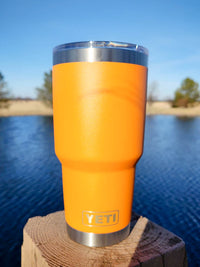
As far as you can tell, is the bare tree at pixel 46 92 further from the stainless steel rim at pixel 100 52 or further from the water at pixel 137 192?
the stainless steel rim at pixel 100 52

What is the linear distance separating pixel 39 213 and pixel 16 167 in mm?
4326

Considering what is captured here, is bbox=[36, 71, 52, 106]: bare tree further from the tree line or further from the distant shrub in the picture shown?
the distant shrub

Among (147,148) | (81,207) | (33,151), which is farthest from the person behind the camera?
(147,148)

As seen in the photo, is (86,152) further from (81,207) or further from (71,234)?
(71,234)

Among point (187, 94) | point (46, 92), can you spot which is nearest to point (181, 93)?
point (187, 94)

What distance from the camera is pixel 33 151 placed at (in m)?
13.1

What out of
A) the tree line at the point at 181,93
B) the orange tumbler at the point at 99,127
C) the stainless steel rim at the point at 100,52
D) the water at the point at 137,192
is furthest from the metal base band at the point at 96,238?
the tree line at the point at 181,93

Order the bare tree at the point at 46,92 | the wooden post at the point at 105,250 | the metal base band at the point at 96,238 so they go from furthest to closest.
A: the bare tree at the point at 46,92 → the metal base band at the point at 96,238 → the wooden post at the point at 105,250

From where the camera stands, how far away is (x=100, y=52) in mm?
1566

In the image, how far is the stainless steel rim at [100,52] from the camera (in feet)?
5.15

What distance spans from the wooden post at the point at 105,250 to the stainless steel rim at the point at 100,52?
138 cm

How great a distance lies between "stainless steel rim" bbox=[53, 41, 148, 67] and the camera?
157 cm

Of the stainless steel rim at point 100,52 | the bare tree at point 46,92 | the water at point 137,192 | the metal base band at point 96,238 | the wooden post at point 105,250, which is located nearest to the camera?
the stainless steel rim at point 100,52

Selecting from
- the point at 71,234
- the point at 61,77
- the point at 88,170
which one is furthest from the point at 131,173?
the point at 61,77
